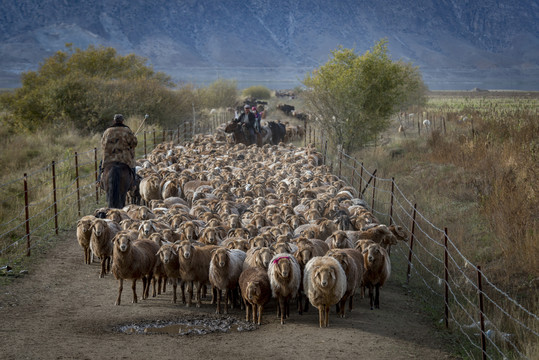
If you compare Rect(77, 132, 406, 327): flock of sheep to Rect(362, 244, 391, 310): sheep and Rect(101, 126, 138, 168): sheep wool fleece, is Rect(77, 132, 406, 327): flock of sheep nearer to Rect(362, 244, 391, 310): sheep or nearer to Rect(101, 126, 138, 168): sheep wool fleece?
Rect(362, 244, 391, 310): sheep

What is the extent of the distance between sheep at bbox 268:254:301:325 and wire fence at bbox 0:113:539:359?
2.35m

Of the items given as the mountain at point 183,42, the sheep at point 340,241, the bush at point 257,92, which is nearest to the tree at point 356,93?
the sheep at point 340,241

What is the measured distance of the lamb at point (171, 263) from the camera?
11.5 m

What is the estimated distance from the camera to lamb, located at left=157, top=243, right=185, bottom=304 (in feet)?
37.7

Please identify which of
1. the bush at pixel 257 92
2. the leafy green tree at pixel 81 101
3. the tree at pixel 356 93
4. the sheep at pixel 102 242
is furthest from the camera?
the bush at pixel 257 92

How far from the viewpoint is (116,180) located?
52.6 ft

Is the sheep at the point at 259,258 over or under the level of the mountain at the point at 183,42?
under

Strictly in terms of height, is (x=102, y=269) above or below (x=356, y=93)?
below

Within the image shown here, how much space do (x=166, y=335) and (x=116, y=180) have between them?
6765 millimetres

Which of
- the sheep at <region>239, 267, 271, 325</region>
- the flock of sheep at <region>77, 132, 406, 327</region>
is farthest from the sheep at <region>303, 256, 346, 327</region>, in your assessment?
the sheep at <region>239, 267, 271, 325</region>

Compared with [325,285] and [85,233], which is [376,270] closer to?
[325,285]

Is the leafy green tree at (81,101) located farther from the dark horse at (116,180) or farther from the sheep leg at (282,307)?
the sheep leg at (282,307)

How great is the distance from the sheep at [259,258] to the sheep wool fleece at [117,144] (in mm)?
5873

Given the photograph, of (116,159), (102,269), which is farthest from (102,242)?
(116,159)
